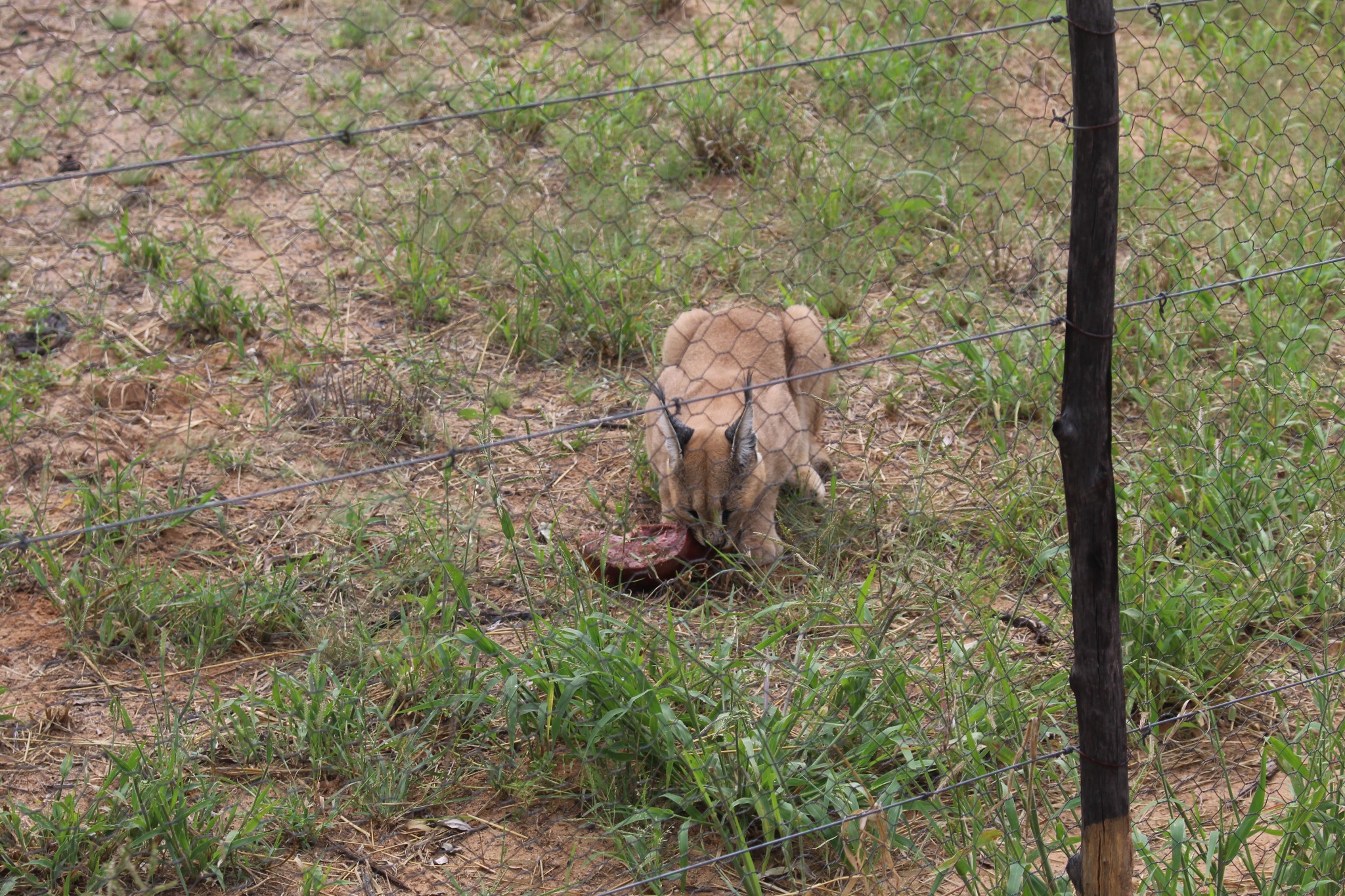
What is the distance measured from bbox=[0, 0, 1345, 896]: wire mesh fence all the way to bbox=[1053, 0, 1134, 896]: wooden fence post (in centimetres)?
10

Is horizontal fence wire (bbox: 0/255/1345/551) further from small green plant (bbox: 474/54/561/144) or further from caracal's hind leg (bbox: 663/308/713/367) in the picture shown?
small green plant (bbox: 474/54/561/144)

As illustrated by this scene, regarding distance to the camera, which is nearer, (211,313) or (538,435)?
(538,435)

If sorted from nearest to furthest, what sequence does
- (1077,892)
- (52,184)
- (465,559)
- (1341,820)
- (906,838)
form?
(1077,892), (1341,820), (906,838), (465,559), (52,184)

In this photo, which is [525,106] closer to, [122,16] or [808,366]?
[808,366]

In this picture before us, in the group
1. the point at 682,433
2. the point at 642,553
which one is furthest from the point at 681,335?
the point at 642,553

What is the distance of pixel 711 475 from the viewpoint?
4086 millimetres

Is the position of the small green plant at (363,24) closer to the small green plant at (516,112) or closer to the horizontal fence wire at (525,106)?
the small green plant at (516,112)

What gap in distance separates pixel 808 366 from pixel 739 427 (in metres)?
0.67

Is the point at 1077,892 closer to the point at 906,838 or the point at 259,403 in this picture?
the point at 906,838

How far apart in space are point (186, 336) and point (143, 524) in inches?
52.2

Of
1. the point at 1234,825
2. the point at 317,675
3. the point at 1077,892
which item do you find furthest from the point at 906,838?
the point at 317,675

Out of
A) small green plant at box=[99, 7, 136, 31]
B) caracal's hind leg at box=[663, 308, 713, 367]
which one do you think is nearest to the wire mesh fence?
caracal's hind leg at box=[663, 308, 713, 367]

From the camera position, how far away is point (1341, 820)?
2730mm

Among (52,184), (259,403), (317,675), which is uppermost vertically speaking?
(52,184)
